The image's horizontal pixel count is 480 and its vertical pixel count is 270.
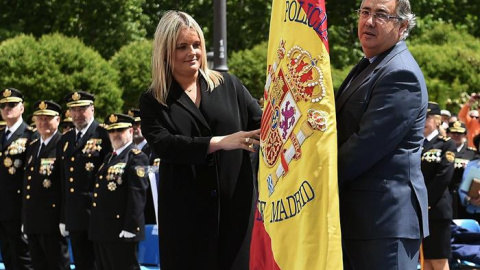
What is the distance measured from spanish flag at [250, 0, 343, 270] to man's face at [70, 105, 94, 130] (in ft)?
19.7

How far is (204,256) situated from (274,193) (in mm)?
718

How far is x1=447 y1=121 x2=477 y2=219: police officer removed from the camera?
37.6ft

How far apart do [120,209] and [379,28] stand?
566 centimetres

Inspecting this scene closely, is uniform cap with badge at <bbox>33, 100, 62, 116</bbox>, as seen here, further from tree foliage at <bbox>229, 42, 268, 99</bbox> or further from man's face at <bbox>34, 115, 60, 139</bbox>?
tree foliage at <bbox>229, 42, 268, 99</bbox>

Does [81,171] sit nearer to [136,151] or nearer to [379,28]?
[136,151]

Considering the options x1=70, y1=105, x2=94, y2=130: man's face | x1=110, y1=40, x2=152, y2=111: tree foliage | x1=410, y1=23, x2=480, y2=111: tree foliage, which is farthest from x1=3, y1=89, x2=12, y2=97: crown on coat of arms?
x1=410, y1=23, x2=480, y2=111: tree foliage

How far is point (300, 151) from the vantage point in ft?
14.6

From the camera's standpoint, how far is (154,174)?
10.4 m

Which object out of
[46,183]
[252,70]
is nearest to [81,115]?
[46,183]

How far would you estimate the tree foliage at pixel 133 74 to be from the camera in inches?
669

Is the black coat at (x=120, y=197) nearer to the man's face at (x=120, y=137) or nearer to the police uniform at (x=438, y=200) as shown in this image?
the man's face at (x=120, y=137)

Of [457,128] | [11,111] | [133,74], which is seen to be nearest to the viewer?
[11,111]

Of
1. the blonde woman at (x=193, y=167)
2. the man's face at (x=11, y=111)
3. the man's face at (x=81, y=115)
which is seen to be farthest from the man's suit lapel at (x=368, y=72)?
the man's face at (x=11, y=111)

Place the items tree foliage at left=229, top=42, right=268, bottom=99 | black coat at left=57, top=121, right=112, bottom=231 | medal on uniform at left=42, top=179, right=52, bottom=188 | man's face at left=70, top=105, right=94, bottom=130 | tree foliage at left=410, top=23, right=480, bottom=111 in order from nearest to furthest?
black coat at left=57, top=121, right=112, bottom=231 < man's face at left=70, top=105, right=94, bottom=130 < medal on uniform at left=42, top=179, right=52, bottom=188 < tree foliage at left=229, top=42, right=268, bottom=99 < tree foliage at left=410, top=23, right=480, bottom=111
